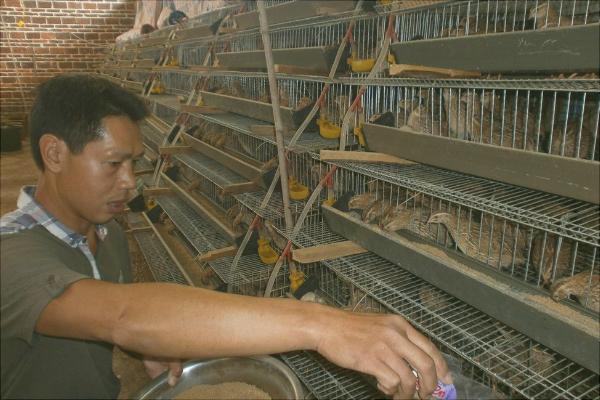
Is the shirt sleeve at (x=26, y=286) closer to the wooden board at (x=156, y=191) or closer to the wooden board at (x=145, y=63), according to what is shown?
the wooden board at (x=156, y=191)

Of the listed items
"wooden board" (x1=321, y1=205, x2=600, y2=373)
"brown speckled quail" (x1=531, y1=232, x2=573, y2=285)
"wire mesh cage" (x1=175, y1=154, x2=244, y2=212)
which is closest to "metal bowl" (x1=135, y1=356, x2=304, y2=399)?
"wooden board" (x1=321, y1=205, x2=600, y2=373)

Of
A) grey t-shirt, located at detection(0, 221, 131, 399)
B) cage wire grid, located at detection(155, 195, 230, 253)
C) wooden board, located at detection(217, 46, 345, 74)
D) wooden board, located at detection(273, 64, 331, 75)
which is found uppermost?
wooden board, located at detection(217, 46, 345, 74)

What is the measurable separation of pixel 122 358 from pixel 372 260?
190 centimetres

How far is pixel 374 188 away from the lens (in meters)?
2.65

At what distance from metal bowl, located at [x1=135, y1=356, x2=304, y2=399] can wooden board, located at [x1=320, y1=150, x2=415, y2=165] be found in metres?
1.31

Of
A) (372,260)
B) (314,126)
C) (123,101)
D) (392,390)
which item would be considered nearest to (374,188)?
(372,260)

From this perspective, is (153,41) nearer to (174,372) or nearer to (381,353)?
(174,372)

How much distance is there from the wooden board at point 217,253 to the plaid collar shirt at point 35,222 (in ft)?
7.44

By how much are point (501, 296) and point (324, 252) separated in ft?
3.29

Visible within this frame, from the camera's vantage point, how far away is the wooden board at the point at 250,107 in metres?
2.88

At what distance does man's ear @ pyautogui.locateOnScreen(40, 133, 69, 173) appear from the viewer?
3.27 ft

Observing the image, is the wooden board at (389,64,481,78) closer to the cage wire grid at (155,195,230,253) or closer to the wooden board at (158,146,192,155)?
the cage wire grid at (155,195,230,253)

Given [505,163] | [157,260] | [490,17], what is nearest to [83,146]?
[505,163]

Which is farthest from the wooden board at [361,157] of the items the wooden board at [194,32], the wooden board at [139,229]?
the wooden board at [139,229]
